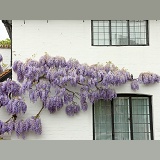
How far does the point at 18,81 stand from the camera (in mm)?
9961

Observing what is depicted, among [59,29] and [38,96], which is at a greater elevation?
[59,29]

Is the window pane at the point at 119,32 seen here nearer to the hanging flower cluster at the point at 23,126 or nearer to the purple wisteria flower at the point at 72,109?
the purple wisteria flower at the point at 72,109

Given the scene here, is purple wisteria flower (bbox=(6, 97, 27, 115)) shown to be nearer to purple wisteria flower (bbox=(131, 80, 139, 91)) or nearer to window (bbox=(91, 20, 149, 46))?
window (bbox=(91, 20, 149, 46))

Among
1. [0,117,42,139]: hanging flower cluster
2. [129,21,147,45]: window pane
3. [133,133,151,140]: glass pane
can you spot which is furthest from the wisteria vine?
[133,133,151,140]: glass pane

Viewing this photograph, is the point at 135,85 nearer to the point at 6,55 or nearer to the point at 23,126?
the point at 23,126

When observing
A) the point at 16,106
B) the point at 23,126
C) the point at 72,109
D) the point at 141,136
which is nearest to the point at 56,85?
the point at 72,109

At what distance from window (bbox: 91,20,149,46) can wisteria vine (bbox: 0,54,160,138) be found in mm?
783

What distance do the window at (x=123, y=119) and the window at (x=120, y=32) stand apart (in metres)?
1.50

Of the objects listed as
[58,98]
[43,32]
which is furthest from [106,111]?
[43,32]

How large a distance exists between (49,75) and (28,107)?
105 centimetres

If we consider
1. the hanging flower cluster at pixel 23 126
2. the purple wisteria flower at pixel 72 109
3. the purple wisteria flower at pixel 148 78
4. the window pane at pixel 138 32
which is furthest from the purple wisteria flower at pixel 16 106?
the window pane at pixel 138 32

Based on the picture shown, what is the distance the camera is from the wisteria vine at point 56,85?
31.6 feet

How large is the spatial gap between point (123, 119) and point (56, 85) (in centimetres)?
200

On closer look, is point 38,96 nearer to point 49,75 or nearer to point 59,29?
point 49,75
